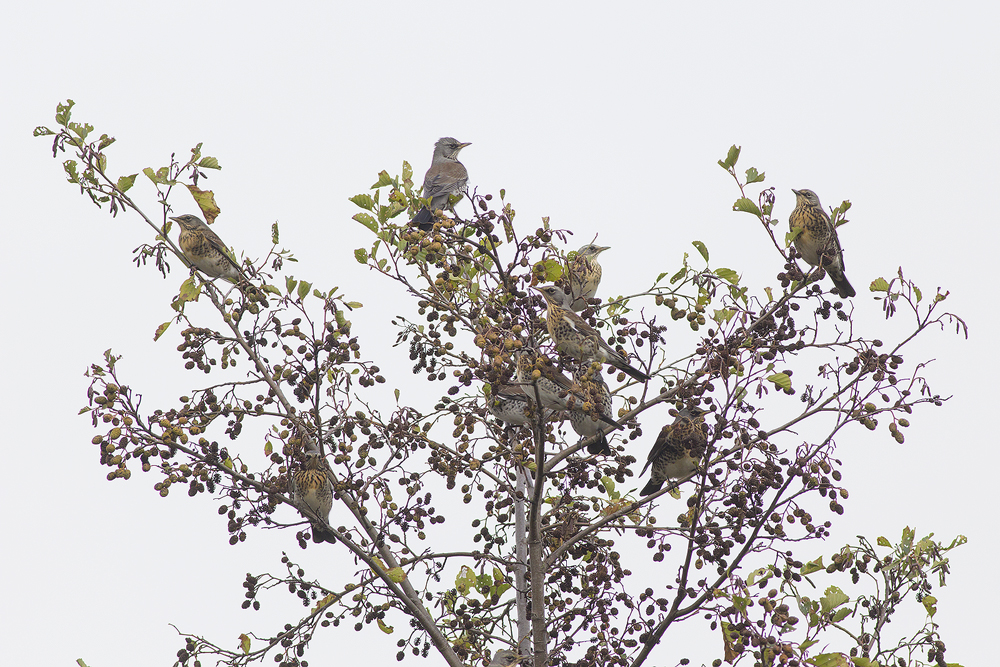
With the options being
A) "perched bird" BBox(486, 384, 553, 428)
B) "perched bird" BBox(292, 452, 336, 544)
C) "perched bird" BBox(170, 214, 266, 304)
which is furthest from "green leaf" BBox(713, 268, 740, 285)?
"perched bird" BBox(170, 214, 266, 304)

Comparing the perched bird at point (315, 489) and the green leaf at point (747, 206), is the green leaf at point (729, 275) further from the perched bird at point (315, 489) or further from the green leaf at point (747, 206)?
the perched bird at point (315, 489)

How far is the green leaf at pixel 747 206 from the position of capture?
4438mm

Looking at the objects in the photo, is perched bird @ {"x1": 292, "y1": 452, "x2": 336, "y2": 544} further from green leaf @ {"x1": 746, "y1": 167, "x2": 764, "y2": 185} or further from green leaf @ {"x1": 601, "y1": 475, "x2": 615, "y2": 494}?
green leaf @ {"x1": 746, "y1": 167, "x2": 764, "y2": 185}

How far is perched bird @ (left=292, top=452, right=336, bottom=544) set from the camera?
4629 millimetres

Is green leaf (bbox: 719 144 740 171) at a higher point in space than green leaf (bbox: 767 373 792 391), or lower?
higher

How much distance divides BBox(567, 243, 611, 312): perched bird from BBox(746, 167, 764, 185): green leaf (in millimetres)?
831

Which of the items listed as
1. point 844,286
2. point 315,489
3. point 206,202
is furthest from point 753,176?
point 315,489

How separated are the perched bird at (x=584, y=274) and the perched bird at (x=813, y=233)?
3.98ft

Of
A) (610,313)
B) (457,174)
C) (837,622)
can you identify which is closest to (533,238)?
(610,313)

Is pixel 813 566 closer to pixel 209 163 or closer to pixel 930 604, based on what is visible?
pixel 930 604

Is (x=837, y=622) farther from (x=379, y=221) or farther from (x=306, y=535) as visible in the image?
(x=379, y=221)

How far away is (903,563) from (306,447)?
2796 millimetres

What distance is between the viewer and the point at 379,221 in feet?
16.5

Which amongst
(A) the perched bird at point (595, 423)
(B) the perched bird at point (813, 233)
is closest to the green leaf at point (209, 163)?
(A) the perched bird at point (595, 423)
